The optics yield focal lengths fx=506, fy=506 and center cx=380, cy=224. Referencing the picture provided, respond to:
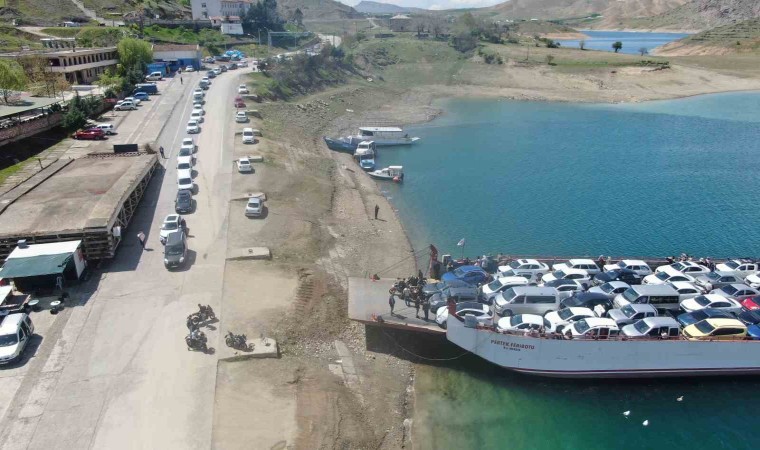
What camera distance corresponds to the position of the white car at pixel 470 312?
25922mm

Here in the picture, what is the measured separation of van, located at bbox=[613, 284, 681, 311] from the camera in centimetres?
2703

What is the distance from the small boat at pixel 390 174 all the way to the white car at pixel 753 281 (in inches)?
1309

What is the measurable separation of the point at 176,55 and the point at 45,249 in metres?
76.9

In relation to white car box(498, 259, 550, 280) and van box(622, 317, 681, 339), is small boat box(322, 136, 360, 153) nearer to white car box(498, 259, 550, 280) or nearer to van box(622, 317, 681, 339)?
white car box(498, 259, 550, 280)

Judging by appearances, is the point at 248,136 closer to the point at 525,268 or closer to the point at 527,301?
the point at 525,268

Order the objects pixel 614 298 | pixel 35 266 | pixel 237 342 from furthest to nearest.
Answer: pixel 614 298 → pixel 35 266 → pixel 237 342

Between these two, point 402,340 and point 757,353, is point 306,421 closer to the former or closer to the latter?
point 402,340

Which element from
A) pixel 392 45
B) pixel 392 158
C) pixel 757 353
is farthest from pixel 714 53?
pixel 757 353

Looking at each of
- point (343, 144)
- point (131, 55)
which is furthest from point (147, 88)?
point (343, 144)

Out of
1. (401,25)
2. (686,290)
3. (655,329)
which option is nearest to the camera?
(655,329)

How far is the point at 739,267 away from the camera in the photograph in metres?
31.7

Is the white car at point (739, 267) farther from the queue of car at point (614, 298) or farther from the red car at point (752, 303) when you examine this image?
the red car at point (752, 303)

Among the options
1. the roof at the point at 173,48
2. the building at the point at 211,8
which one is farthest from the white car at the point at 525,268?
the building at the point at 211,8

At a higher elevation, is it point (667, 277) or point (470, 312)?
point (667, 277)
